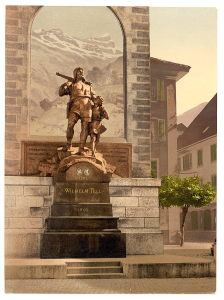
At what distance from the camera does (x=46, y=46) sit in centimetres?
1855

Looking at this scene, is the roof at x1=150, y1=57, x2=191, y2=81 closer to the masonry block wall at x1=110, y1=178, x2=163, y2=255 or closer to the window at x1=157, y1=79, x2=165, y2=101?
the window at x1=157, y1=79, x2=165, y2=101

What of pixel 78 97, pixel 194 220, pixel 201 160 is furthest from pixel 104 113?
pixel 194 220

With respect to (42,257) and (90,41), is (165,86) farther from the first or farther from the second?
(42,257)

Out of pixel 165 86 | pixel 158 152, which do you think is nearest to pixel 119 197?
pixel 158 152

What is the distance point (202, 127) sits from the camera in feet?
121

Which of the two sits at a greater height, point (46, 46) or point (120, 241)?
point (46, 46)

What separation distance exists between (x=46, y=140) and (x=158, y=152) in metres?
17.8

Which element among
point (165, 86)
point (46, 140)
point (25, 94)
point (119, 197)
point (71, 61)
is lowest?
point (119, 197)

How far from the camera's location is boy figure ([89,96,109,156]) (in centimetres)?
1648

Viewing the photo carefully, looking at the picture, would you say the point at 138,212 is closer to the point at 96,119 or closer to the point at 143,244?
the point at 143,244

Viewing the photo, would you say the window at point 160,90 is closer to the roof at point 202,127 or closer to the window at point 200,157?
the roof at point 202,127

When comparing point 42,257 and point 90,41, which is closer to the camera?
point 42,257

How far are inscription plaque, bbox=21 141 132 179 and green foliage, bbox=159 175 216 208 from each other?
1074 cm

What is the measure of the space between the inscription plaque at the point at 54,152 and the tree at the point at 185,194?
10.8m
